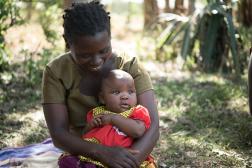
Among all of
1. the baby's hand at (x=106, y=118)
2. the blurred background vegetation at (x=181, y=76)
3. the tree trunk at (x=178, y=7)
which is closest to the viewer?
the baby's hand at (x=106, y=118)

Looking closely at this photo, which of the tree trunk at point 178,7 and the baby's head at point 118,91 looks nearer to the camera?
the baby's head at point 118,91

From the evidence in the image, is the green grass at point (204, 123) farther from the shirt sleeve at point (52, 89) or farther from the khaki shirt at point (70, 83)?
the shirt sleeve at point (52, 89)

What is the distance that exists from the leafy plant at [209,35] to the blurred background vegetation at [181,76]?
12 mm

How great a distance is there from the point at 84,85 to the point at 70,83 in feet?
0.27

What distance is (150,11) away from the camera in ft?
26.6

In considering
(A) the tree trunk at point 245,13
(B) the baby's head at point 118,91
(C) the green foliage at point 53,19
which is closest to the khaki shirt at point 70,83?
(B) the baby's head at point 118,91

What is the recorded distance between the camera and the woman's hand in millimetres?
2631

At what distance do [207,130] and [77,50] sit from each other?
2086 mm

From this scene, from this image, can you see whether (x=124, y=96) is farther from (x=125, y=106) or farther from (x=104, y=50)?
(x=104, y=50)

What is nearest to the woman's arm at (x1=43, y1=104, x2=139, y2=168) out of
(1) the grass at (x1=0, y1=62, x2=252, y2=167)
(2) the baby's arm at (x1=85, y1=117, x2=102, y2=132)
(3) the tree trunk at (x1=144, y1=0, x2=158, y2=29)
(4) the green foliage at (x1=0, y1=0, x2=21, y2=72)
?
(2) the baby's arm at (x1=85, y1=117, x2=102, y2=132)

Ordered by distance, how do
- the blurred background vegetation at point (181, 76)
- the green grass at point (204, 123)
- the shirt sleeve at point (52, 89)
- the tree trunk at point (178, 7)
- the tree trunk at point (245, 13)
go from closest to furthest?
1. the shirt sleeve at point (52, 89)
2. the green grass at point (204, 123)
3. the blurred background vegetation at point (181, 76)
4. the tree trunk at point (245, 13)
5. the tree trunk at point (178, 7)

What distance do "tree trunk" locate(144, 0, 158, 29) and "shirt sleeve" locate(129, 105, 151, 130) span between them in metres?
5.12

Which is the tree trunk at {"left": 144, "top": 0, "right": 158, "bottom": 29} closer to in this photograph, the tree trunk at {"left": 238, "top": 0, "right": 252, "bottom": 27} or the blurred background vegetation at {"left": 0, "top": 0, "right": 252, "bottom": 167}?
the blurred background vegetation at {"left": 0, "top": 0, "right": 252, "bottom": 167}

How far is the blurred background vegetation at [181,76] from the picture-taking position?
13.5 feet
